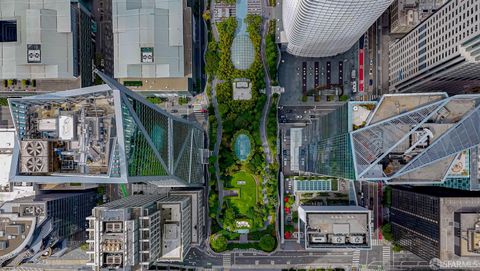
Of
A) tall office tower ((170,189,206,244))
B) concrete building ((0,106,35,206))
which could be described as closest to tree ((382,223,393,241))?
tall office tower ((170,189,206,244))

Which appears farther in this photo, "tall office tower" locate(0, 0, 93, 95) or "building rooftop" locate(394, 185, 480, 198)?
"tall office tower" locate(0, 0, 93, 95)

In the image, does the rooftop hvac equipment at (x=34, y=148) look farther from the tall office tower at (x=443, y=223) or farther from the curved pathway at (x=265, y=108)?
the tall office tower at (x=443, y=223)

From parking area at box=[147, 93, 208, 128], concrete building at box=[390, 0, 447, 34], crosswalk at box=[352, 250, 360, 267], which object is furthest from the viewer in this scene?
parking area at box=[147, 93, 208, 128]

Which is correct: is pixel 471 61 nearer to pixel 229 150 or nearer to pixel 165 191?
pixel 229 150

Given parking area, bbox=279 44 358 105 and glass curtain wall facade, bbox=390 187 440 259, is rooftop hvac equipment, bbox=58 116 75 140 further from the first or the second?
glass curtain wall facade, bbox=390 187 440 259

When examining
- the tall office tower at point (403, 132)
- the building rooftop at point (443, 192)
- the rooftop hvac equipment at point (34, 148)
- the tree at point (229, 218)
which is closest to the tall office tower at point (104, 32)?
the tree at point (229, 218)

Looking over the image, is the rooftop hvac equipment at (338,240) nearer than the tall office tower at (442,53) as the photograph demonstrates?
No

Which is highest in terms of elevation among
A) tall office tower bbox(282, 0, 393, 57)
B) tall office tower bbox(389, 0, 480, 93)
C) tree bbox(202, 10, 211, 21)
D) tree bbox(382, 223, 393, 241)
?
tree bbox(202, 10, 211, 21)
